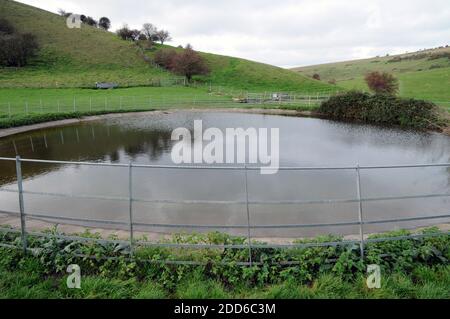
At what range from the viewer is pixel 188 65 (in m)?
51.1

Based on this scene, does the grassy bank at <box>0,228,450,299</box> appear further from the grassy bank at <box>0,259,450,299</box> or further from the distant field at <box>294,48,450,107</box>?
Answer: the distant field at <box>294,48,450,107</box>

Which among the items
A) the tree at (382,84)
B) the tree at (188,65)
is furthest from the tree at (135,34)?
the tree at (382,84)

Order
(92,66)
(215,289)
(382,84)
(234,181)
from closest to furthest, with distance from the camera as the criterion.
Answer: (215,289), (234,181), (382,84), (92,66)

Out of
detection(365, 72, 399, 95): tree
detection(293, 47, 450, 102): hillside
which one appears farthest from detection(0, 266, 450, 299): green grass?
detection(293, 47, 450, 102): hillside

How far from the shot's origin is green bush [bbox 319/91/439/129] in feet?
72.0

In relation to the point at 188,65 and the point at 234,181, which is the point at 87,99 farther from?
the point at 234,181

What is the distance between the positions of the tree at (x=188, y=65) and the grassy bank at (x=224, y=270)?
1905 inches

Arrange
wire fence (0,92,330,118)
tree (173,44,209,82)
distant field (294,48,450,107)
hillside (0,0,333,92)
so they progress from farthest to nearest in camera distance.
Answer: tree (173,44,209,82) < hillside (0,0,333,92) < distant field (294,48,450,107) < wire fence (0,92,330,118)

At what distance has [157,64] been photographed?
5759 cm

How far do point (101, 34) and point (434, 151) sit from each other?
224 feet

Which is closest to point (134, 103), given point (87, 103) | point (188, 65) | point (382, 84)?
point (87, 103)

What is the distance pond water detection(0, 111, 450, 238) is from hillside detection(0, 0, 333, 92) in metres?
30.5

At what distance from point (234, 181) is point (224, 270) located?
5399 millimetres
